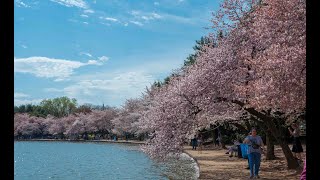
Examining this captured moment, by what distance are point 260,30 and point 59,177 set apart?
1236 centimetres

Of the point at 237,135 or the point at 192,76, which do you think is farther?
the point at 237,135

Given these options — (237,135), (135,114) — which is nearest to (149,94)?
(135,114)

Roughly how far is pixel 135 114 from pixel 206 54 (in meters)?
45.9
